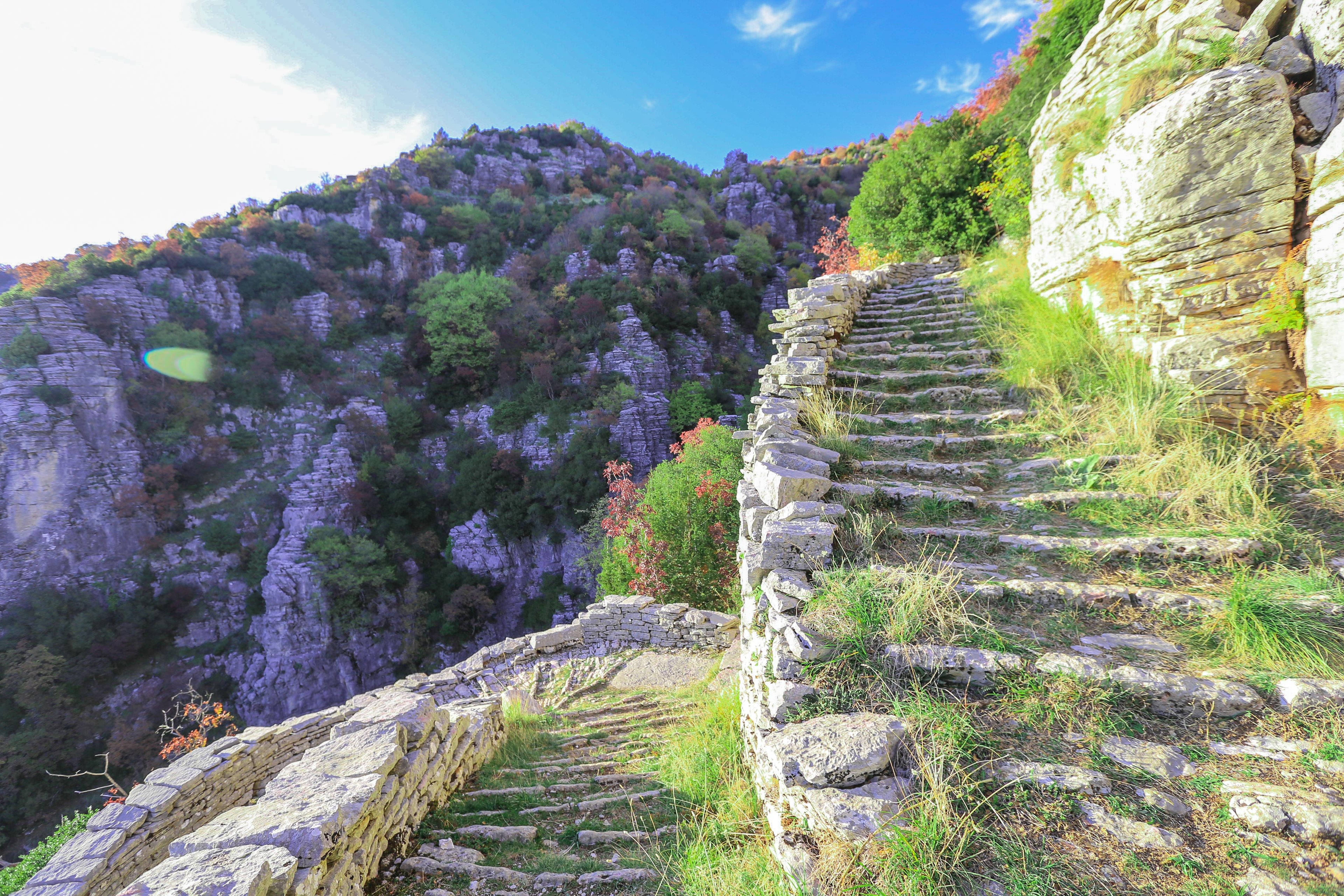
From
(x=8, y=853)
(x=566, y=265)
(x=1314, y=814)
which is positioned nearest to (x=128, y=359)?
(x=8, y=853)

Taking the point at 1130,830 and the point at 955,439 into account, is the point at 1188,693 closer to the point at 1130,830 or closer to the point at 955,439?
the point at 1130,830

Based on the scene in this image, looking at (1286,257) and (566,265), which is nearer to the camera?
(1286,257)

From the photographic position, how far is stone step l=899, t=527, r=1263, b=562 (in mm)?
2420

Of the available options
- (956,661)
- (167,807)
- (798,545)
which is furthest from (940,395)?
(167,807)

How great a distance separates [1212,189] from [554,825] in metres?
6.29

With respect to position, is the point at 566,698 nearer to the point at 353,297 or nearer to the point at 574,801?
the point at 574,801

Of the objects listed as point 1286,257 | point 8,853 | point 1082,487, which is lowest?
point 8,853

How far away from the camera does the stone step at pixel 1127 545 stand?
7.94ft

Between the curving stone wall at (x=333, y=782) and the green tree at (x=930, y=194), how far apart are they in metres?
8.51

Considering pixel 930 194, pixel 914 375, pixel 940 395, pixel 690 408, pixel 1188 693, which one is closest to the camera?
pixel 1188 693

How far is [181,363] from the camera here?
58.1ft

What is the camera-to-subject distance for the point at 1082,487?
324cm

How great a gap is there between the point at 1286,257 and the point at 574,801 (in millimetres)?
6038

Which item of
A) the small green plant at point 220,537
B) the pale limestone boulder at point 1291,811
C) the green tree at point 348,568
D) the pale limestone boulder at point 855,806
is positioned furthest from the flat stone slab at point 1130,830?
the small green plant at point 220,537
